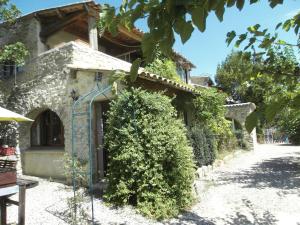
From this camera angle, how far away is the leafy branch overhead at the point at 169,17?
108cm

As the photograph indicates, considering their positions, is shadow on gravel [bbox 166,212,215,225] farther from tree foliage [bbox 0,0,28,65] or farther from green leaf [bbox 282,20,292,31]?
tree foliage [bbox 0,0,28,65]

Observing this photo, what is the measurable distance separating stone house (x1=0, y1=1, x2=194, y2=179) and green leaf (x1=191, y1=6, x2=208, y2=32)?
293 inches

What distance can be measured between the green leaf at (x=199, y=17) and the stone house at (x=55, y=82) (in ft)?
24.4

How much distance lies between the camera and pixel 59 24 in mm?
10711

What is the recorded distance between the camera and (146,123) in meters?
7.27

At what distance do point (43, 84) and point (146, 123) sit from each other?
5.02 metres

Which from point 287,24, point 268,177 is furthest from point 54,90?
point 287,24

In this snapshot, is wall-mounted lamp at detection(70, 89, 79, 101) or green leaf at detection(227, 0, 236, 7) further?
wall-mounted lamp at detection(70, 89, 79, 101)

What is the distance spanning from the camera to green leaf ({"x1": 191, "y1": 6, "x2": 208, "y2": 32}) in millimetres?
1045

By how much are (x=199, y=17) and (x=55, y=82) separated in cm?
969

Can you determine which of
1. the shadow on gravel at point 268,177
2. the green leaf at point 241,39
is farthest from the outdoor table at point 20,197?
the shadow on gravel at point 268,177

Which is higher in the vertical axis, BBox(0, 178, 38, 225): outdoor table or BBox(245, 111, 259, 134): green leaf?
BBox(245, 111, 259, 134): green leaf

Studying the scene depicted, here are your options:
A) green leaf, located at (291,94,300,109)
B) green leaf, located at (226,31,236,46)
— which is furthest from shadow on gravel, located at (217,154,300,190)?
green leaf, located at (291,94,300,109)

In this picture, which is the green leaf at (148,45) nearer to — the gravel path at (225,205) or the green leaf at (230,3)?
the green leaf at (230,3)
